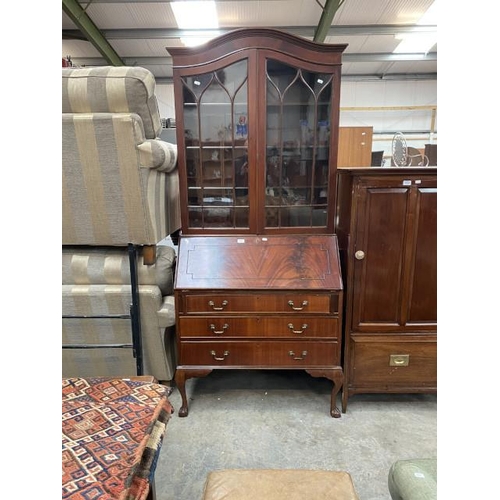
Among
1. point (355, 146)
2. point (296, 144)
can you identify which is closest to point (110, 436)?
point (296, 144)

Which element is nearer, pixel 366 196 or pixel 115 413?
pixel 115 413

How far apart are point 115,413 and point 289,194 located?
58.7 inches

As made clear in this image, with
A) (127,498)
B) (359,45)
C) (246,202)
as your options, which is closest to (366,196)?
(246,202)

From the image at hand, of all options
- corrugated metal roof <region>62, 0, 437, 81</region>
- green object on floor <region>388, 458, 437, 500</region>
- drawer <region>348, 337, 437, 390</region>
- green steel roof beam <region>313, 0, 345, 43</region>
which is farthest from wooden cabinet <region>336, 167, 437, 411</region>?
corrugated metal roof <region>62, 0, 437, 81</region>

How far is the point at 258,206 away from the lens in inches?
79.7

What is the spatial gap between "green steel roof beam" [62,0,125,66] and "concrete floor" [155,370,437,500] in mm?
3887

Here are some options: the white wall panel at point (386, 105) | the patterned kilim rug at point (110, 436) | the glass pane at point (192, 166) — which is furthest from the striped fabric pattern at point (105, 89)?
the white wall panel at point (386, 105)

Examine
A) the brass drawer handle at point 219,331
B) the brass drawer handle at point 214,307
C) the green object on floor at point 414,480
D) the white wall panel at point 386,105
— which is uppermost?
the white wall panel at point 386,105

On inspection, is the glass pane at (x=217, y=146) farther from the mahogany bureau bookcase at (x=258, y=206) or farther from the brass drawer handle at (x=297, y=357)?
the brass drawer handle at (x=297, y=357)

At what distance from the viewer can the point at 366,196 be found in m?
1.79

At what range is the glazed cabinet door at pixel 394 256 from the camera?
1.80m

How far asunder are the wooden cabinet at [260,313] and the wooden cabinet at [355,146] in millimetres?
3748

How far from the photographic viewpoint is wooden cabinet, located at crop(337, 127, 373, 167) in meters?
5.23
